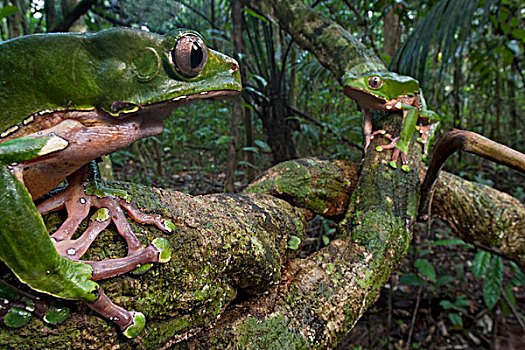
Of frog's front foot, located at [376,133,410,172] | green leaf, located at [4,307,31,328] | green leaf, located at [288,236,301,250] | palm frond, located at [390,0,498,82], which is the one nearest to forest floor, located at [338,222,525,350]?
frog's front foot, located at [376,133,410,172]

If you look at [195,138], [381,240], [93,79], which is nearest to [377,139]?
[381,240]

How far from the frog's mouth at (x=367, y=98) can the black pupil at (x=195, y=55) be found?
57.1 inches

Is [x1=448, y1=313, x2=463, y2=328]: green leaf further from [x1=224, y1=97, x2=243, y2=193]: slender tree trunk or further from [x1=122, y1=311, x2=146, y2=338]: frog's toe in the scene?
[x1=122, y1=311, x2=146, y2=338]: frog's toe

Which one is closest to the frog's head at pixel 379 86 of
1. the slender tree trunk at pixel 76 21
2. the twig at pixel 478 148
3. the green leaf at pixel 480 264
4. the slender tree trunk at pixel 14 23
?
the twig at pixel 478 148

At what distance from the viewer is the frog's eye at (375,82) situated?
216 cm

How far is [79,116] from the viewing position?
899 mm

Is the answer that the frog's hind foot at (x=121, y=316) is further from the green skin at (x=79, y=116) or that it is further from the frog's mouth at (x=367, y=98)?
the frog's mouth at (x=367, y=98)

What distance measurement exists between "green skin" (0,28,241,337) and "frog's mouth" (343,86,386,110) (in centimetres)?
141

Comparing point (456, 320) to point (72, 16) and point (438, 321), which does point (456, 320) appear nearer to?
point (438, 321)

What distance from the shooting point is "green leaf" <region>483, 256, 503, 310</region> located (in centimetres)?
288

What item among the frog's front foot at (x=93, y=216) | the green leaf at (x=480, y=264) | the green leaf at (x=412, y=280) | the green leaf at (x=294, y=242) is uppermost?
the frog's front foot at (x=93, y=216)

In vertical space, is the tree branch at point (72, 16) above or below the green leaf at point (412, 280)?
Answer: above

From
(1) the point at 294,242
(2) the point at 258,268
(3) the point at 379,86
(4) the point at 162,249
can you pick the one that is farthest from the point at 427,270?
(4) the point at 162,249

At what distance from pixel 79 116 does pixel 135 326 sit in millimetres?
579
